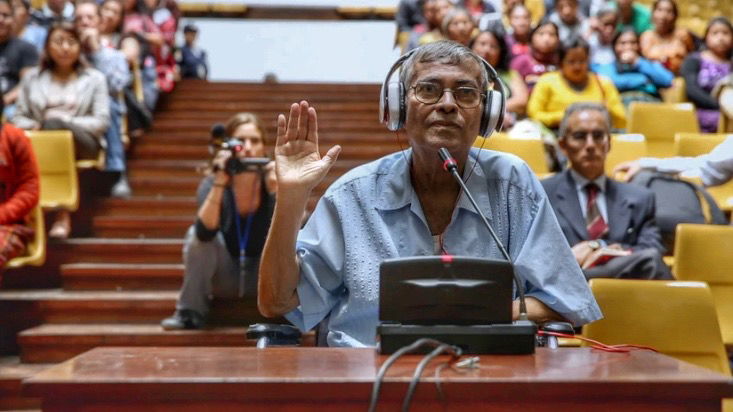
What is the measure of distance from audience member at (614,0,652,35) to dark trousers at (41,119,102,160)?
3.59 m

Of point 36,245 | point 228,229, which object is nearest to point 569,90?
point 228,229

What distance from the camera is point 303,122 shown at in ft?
5.34

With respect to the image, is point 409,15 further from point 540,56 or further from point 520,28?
point 540,56

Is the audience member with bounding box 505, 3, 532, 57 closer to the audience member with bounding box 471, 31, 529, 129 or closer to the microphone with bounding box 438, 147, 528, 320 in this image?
the audience member with bounding box 471, 31, 529, 129

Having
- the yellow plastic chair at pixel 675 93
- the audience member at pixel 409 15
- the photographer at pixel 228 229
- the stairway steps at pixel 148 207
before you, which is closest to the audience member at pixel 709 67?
the yellow plastic chair at pixel 675 93

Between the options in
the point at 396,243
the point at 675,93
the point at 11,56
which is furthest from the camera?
the point at 675,93

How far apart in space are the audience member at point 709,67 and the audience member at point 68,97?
9.74ft

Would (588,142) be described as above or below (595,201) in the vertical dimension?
above

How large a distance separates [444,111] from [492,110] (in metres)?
0.09

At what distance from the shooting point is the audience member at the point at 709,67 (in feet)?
17.2

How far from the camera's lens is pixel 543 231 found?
1.73 meters

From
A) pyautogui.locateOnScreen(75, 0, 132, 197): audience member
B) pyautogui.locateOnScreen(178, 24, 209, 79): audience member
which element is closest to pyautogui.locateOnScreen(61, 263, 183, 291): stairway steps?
pyautogui.locateOnScreen(75, 0, 132, 197): audience member

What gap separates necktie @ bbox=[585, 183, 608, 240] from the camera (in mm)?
3184

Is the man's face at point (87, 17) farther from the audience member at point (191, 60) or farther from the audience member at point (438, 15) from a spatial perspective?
the audience member at point (438, 15)
